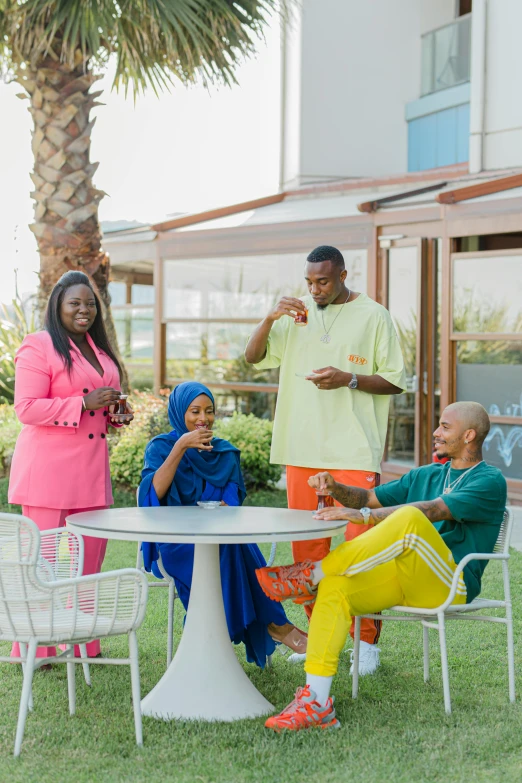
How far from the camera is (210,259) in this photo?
13305 mm

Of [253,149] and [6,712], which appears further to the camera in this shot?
[253,149]

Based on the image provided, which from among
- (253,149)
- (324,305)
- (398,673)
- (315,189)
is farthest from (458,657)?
(253,149)

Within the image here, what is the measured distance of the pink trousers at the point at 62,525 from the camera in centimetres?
476

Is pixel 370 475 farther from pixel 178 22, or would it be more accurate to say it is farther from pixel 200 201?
pixel 200 201

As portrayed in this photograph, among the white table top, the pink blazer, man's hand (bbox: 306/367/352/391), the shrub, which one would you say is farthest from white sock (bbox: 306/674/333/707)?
the shrub

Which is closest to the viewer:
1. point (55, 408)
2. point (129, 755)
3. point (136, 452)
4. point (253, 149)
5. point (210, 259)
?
point (129, 755)

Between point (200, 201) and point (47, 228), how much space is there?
37.2ft

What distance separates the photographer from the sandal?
4.78 meters

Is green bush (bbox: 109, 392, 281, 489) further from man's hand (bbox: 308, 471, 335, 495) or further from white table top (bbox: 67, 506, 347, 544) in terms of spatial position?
man's hand (bbox: 308, 471, 335, 495)

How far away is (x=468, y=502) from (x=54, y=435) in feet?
6.27

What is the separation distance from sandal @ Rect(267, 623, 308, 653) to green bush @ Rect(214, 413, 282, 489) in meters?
4.83

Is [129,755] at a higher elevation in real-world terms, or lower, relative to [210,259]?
lower

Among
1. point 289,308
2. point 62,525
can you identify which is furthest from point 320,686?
point 289,308

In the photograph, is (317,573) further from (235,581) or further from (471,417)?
(471,417)
